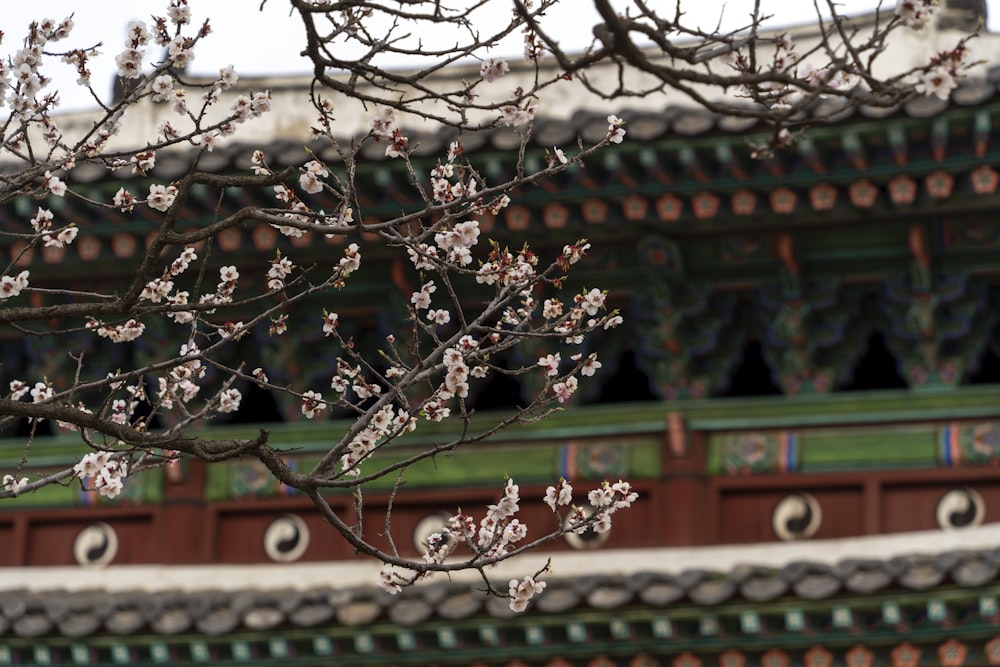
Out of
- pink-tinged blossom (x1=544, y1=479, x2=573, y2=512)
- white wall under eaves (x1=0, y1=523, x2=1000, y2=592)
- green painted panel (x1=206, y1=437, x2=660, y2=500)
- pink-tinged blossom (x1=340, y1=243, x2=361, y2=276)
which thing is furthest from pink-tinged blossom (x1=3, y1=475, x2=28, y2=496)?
green painted panel (x1=206, y1=437, x2=660, y2=500)

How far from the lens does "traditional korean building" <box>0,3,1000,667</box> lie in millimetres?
9117

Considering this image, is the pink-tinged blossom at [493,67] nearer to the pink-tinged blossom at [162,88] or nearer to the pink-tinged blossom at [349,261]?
the pink-tinged blossom at [349,261]

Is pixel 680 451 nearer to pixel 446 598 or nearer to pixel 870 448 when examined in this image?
pixel 870 448

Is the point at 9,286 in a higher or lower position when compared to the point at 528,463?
higher

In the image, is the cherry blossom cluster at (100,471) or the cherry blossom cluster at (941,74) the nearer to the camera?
the cherry blossom cluster at (941,74)

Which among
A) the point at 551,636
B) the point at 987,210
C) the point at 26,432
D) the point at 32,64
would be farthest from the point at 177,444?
the point at 26,432

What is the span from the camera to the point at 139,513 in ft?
36.6

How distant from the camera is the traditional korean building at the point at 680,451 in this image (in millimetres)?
9117

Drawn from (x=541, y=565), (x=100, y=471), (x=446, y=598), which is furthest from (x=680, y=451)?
(x=100, y=471)

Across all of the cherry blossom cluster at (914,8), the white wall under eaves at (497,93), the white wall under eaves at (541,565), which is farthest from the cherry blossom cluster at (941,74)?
the white wall under eaves at (497,93)

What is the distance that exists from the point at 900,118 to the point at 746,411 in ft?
6.64

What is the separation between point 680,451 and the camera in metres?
10.3

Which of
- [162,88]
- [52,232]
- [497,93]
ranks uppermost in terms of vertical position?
[497,93]

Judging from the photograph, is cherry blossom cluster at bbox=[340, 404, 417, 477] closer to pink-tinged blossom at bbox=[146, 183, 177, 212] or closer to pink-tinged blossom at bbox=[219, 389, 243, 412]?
pink-tinged blossom at bbox=[219, 389, 243, 412]
